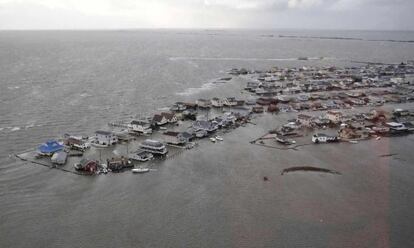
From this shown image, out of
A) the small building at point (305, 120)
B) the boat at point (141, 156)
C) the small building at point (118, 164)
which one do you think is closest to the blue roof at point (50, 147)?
the small building at point (118, 164)

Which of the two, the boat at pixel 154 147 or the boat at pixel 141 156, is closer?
the boat at pixel 141 156

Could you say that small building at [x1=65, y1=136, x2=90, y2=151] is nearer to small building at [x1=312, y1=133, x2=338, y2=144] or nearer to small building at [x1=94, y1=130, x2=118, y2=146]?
small building at [x1=94, y1=130, x2=118, y2=146]

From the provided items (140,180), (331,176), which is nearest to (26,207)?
(140,180)

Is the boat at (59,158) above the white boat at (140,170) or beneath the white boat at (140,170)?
above

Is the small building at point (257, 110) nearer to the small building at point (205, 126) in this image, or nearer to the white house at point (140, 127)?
the small building at point (205, 126)

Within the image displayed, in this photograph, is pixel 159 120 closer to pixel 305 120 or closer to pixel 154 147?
pixel 154 147

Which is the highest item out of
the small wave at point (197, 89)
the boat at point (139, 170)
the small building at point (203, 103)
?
the small building at point (203, 103)

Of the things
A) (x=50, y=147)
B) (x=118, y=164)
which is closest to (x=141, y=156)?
(x=118, y=164)
